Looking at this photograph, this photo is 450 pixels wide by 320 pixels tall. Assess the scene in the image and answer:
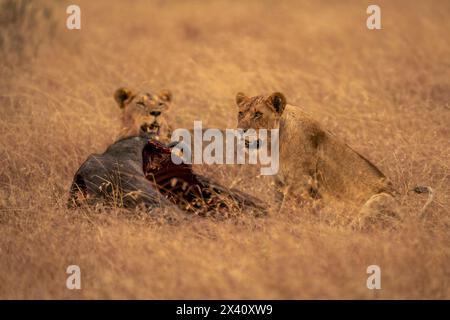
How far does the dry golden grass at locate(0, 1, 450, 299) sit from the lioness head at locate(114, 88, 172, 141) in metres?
0.54

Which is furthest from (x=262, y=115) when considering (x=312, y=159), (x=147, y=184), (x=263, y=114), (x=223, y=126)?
(x=223, y=126)

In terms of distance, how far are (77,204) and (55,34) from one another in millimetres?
6889

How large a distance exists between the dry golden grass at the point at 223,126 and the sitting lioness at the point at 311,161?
0.24 metres

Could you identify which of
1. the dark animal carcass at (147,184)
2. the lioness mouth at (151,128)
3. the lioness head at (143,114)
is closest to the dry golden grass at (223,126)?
the dark animal carcass at (147,184)

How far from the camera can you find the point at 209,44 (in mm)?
12594

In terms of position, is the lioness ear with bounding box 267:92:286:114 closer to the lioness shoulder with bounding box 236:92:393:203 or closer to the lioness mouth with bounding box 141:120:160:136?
the lioness shoulder with bounding box 236:92:393:203

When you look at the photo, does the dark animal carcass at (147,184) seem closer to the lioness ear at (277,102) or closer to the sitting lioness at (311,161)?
the sitting lioness at (311,161)

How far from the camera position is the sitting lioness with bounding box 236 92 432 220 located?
6277mm

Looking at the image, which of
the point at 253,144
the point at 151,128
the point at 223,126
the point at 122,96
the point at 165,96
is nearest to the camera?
the point at 253,144

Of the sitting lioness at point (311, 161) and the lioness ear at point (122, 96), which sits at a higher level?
the lioness ear at point (122, 96)

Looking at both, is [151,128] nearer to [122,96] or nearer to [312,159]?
[122,96]

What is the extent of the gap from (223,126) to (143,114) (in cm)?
135

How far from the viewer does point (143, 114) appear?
7.95m

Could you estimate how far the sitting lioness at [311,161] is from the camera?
20.6 ft
